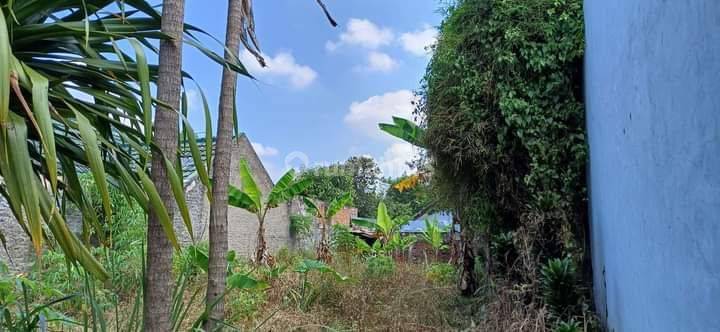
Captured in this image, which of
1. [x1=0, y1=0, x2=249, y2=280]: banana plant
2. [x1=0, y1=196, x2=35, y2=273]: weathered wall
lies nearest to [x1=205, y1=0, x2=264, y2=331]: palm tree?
[x1=0, y1=0, x2=249, y2=280]: banana plant

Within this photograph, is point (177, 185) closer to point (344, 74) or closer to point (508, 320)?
point (508, 320)

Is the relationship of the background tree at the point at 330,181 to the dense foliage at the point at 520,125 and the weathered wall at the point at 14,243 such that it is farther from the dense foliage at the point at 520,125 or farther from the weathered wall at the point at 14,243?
the dense foliage at the point at 520,125

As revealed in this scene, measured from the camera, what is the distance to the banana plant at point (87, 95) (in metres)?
1.95

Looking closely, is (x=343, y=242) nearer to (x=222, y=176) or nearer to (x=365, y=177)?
(x=222, y=176)

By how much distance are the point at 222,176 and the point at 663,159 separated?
3221 millimetres

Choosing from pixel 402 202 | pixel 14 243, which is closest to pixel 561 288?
pixel 14 243

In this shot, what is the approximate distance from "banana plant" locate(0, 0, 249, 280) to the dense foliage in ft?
11.9

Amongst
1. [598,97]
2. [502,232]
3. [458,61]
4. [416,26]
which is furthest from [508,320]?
[416,26]

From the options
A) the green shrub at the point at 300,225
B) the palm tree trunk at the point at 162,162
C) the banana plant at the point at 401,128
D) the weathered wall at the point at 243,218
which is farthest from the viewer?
the green shrub at the point at 300,225

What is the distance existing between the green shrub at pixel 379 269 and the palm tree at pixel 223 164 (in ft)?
13.4

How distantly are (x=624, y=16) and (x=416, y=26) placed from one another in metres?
5.87

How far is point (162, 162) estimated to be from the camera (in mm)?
2414

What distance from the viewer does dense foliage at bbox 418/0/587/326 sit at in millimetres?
5289

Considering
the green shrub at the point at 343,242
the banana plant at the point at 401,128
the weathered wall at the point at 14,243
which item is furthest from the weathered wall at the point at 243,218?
the banana plant at the point at 401,128
